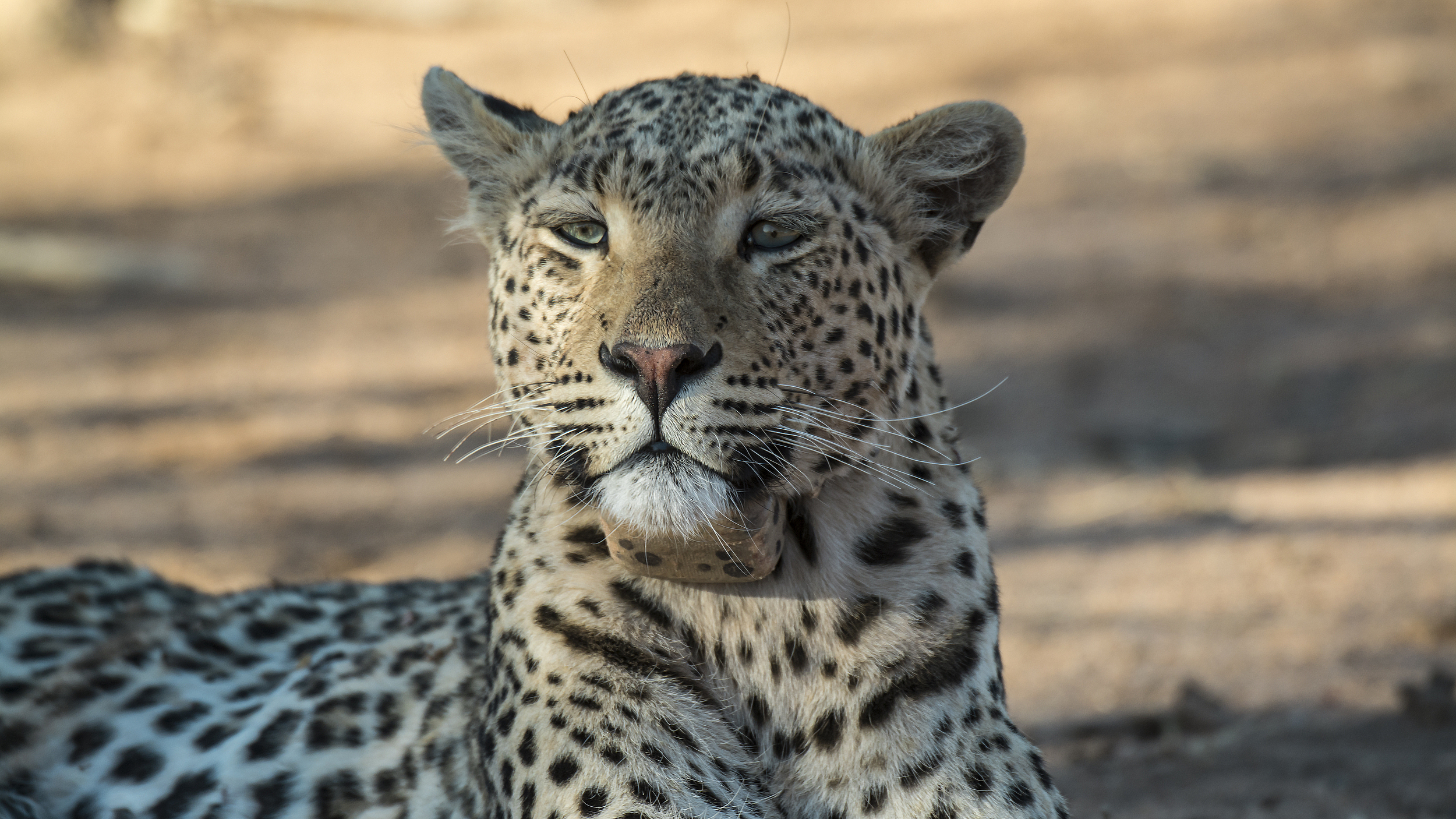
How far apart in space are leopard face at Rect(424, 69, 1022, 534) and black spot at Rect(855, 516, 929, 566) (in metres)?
0.20

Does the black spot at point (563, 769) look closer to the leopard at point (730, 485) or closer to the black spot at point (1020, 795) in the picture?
the leopard at point (730, 485)

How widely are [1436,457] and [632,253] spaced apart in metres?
8.52

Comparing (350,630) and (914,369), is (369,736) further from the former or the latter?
(914,369)

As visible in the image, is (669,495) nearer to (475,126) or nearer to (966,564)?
(966,564)

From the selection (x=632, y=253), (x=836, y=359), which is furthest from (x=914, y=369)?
(x=632, y=253)

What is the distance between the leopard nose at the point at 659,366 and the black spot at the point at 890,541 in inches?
29.5

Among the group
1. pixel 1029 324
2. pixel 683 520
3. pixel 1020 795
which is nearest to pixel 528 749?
pixel 683 520

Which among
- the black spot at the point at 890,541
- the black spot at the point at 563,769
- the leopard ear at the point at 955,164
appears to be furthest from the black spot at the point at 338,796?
the leopard ear at the point at 955,164

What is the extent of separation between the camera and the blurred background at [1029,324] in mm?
7324

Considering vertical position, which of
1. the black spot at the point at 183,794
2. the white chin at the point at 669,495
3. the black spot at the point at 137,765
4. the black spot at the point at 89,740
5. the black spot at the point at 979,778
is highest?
the white chin at the point at 669,495

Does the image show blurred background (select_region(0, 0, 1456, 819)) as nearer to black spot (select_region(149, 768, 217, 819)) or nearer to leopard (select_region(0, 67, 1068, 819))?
leopard (select_region(0, 67, 1068, 819))

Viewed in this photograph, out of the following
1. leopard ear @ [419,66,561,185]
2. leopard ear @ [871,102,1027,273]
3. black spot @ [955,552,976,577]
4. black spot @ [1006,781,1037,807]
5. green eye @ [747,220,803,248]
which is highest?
leopard ear @ [419,66,561,185]

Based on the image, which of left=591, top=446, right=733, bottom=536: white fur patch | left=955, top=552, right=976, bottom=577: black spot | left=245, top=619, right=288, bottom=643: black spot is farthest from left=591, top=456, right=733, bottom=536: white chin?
left=245, top=619, right=288, bottom=643: black spot

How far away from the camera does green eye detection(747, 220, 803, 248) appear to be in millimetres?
3867
